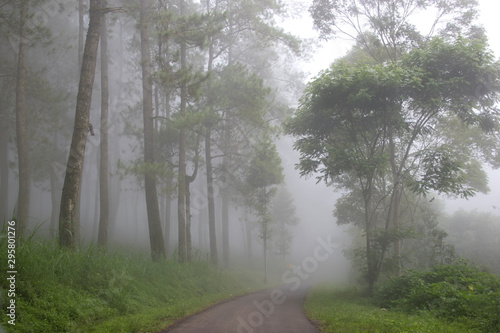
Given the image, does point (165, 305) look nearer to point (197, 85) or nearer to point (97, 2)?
point (197, 85)

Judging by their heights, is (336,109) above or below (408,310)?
above

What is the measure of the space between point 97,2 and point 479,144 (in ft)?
73.2

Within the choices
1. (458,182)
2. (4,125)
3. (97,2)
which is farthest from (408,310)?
(4,125)

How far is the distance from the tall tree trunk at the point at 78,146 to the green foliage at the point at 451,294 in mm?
9259

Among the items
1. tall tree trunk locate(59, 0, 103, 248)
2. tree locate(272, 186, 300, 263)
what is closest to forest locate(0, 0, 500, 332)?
tall tree trunk locate(59, 0, 103, 248)

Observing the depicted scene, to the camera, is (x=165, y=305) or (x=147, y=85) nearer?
(x=165, y=305)

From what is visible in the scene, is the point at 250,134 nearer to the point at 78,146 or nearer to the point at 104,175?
the point at 104,175

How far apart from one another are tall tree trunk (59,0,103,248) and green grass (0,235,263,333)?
0.64 metres

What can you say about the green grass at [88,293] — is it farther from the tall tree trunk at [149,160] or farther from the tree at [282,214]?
the tree at [282,214]

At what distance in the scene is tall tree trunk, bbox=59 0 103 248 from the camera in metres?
8.49

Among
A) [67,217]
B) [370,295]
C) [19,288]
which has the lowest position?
[370,295]

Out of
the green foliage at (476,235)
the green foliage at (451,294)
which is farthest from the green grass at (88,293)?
the green foliage at (476,235)

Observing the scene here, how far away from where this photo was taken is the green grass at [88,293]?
5.58m

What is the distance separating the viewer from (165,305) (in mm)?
9664
